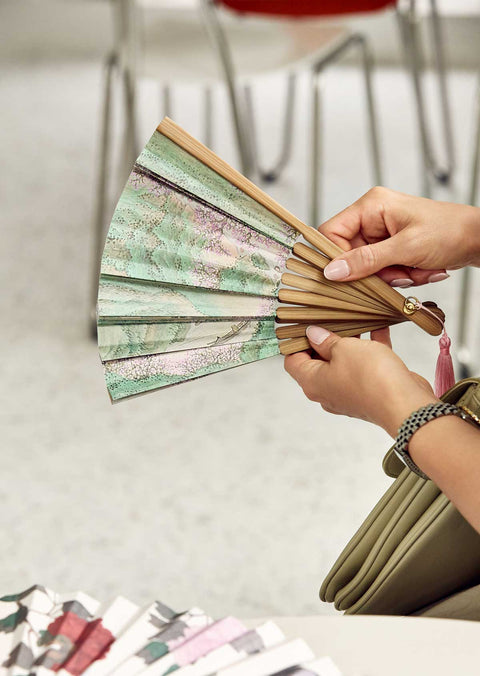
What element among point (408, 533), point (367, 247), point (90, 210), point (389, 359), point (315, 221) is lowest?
point (408, 533)

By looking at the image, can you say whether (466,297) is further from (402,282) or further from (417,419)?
(417,419)

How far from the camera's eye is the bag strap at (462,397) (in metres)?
0.69

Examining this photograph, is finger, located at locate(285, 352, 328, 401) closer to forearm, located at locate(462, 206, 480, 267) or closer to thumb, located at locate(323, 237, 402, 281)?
thumb, located at locate(323, 237, 402, 281)

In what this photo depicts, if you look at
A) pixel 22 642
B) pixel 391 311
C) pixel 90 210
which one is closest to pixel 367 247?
pixel 391 311

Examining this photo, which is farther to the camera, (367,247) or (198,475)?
(198,475)

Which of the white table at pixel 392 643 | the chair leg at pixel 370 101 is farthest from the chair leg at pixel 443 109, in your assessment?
the white table at pixel 392 643

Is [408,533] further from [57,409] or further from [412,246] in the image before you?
[57,409]

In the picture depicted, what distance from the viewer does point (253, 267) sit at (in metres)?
0.77

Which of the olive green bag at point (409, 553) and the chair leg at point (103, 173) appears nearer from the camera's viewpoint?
the olive green bag at point (409, 553)

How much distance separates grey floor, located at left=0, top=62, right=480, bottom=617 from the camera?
1.31m

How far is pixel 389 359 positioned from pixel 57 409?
112 cm

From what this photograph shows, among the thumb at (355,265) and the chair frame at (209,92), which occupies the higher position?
the chair frame at (209,92)

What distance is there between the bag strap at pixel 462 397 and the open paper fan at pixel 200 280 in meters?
0.09

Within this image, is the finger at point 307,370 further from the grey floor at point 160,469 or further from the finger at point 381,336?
the grey floor at point 160,469
